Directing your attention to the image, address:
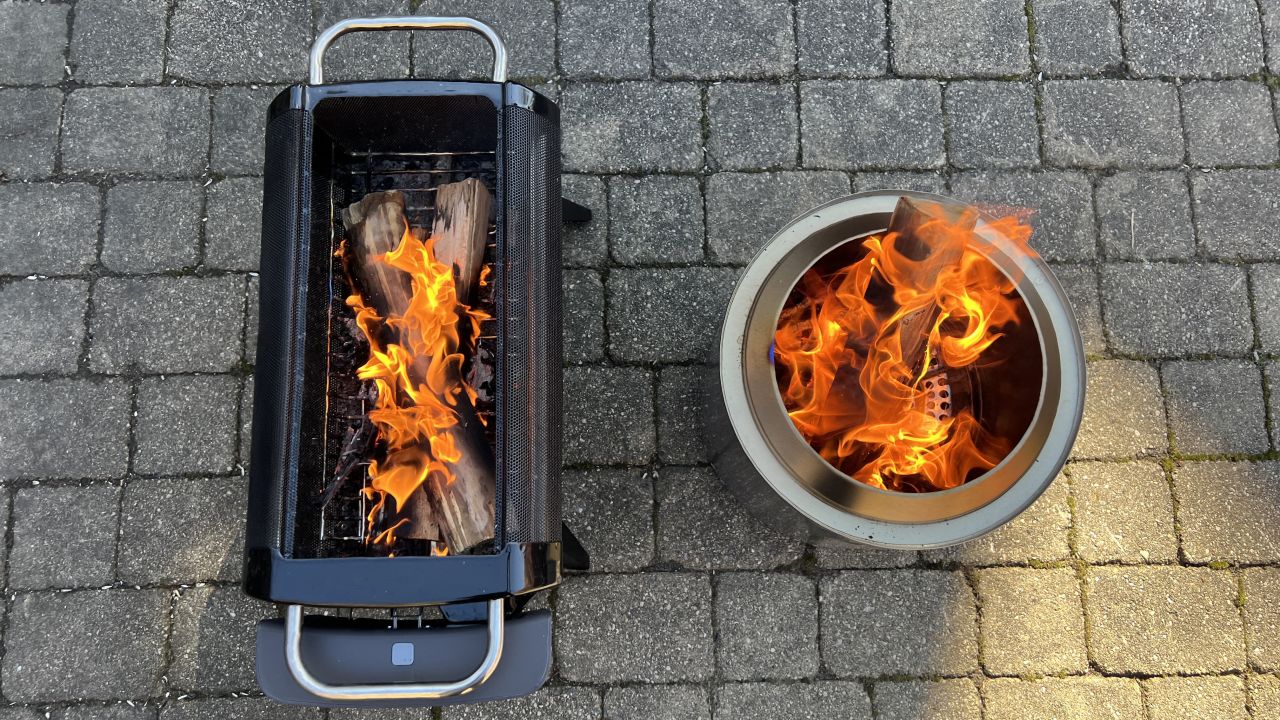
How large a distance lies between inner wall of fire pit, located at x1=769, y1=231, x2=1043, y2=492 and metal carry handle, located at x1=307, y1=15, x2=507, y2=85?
937 millimetres

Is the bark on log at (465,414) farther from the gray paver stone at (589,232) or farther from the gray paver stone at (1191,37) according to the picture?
the gray paver stone at (1191,37)

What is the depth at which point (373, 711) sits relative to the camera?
8.32ft

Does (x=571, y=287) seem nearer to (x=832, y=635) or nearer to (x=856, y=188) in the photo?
(x=856, y=188)

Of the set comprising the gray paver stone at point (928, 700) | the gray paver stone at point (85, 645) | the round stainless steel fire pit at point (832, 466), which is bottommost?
the gray paver stone at point (928, 700)

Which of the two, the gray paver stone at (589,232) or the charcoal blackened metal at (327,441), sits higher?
the gray paver stone at (589,232)

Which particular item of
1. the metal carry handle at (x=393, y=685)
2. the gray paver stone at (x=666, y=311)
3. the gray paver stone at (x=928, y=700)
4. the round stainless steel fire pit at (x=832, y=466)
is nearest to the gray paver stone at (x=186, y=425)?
the metal carry handle at (x=393, y=685)

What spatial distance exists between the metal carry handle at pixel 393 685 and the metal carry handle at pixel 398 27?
1260 millimetres

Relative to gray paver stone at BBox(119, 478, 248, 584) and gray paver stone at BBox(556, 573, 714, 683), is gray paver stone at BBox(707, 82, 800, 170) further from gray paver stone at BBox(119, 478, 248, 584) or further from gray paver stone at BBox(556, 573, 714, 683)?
gray paver stone at BBox(119, 478, 248, 584)

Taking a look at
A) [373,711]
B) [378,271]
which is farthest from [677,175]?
[373,711]

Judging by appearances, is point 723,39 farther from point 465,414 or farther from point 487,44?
point 465,414

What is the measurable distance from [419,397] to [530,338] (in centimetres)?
41

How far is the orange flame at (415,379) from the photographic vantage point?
202 centimetres

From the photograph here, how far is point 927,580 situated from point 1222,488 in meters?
1.09

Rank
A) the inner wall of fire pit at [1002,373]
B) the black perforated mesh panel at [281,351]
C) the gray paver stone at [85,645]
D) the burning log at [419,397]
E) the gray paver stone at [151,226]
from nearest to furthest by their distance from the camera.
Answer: the black perforated mesh panel at [281,351]
the inner wall of fire pit at [1002,373]
the burning log at [419,397]
the gray paver stone at [85,645]
the gray paver stone at [151,226]
